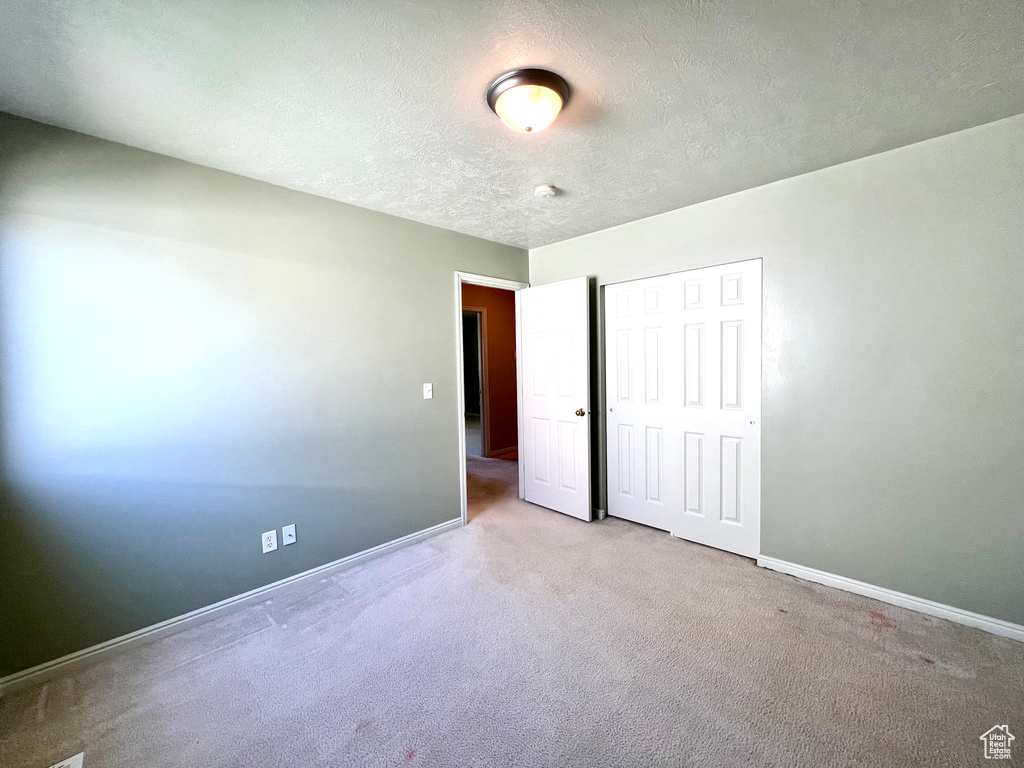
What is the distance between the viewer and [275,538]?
2398mm

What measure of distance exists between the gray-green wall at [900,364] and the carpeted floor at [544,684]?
338 mm

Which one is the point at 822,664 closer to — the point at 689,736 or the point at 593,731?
the point at 689,736

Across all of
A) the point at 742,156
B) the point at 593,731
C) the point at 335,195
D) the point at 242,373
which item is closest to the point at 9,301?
the point at 242,373

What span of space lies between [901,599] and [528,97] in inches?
120

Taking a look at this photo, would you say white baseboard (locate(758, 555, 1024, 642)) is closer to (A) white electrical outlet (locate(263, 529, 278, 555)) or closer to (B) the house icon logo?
(B) the house icon logo

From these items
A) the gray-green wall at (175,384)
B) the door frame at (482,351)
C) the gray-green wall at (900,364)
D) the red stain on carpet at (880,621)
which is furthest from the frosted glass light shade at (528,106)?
the door frame at (482,351)

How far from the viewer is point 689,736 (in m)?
1.44

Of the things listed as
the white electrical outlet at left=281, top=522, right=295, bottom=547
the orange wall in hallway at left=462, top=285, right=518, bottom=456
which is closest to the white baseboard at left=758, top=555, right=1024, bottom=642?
the white electrical outlet at left=281, top=522, right=295, bottom=547

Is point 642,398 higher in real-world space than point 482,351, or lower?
lower

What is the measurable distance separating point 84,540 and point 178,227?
1547 millimetres

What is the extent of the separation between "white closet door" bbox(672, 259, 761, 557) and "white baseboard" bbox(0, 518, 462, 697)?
218 centimetres

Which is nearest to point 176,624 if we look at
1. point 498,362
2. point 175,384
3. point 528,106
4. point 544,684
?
point 175,384

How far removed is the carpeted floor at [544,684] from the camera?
1411mm

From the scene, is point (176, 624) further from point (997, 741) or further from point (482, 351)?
point (482, 351)
